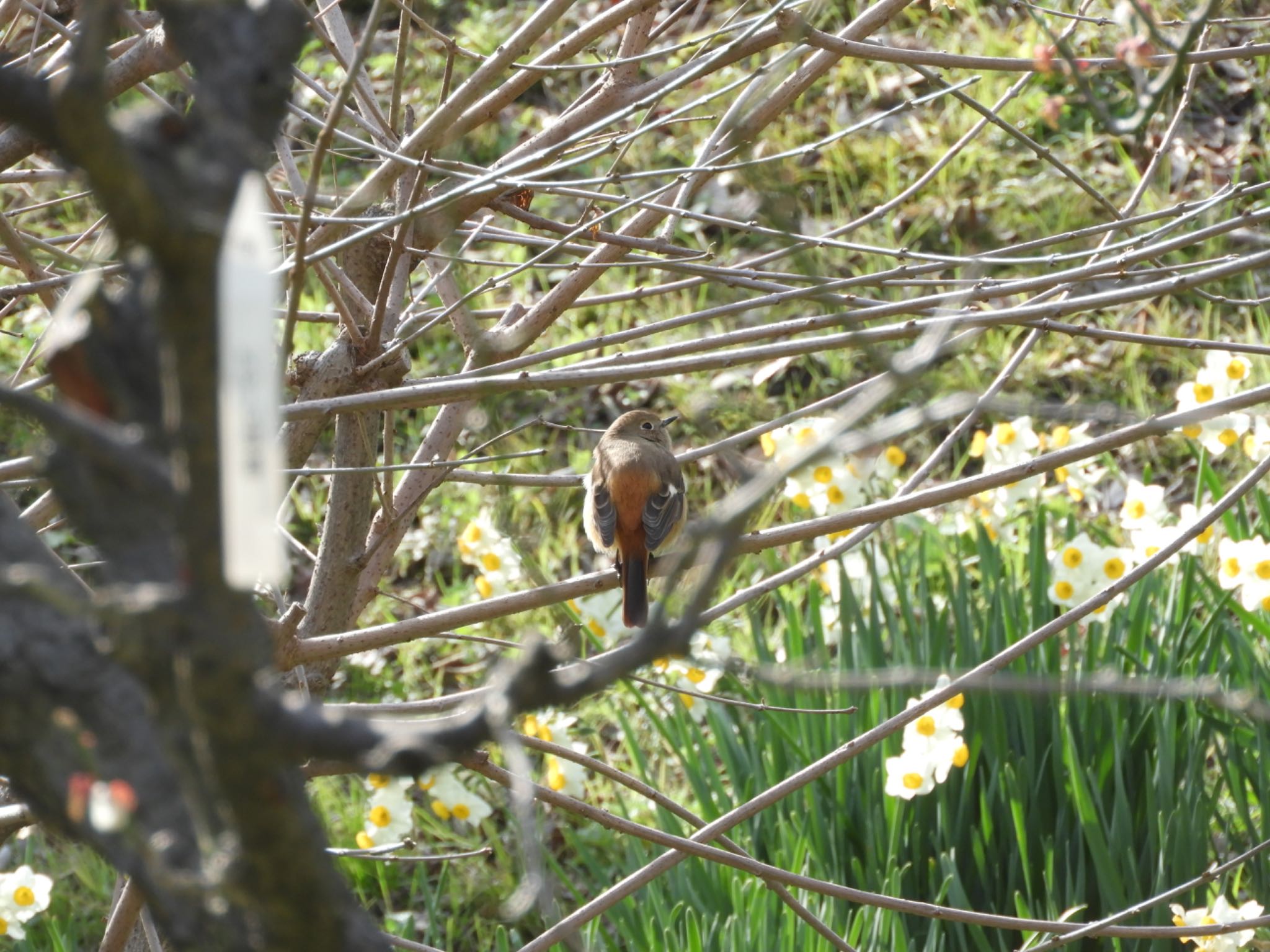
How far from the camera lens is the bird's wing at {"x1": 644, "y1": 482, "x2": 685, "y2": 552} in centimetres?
368

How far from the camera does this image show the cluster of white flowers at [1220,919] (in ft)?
7.89

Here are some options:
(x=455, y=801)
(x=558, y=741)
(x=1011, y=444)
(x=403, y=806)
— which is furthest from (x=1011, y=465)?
(x=403, y=806)

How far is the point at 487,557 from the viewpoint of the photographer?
3.36 metres

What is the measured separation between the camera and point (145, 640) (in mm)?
557

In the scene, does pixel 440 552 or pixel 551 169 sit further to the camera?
pixel 440 552

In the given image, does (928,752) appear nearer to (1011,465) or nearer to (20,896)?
(1011,465)

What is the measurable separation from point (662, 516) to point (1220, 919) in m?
1.73

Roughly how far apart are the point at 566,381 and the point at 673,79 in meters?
0.47

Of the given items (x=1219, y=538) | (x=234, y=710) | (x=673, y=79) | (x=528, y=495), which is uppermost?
(x=673, y=79)

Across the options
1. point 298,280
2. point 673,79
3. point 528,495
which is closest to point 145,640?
point 298,280

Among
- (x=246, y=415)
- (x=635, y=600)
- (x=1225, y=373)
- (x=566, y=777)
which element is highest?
(x=246, y=415)

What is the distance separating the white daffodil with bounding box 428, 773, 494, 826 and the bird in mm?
726

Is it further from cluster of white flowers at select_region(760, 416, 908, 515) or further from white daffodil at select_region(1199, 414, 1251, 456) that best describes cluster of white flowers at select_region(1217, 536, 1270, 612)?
cluster of white flowers at select_region(760, 416, 908, 515)

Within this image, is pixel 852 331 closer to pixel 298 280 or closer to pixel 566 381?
pixel 298 280
